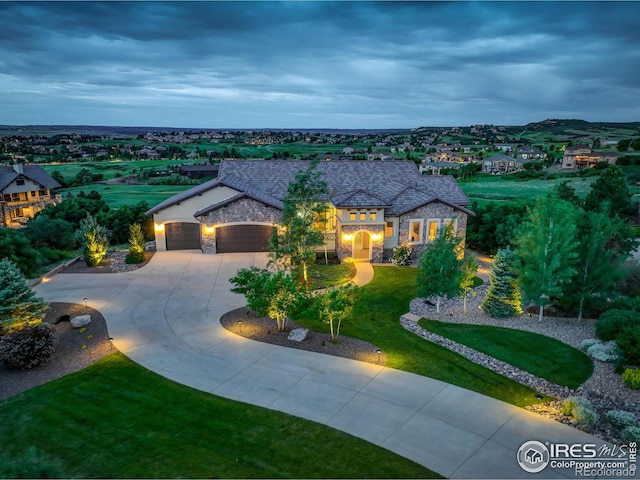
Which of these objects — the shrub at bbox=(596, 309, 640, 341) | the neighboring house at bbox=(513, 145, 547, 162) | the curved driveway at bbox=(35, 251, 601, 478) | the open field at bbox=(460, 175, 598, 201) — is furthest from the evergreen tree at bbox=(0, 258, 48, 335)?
the neighboring house at bbox=(513, 145, 547, 162)

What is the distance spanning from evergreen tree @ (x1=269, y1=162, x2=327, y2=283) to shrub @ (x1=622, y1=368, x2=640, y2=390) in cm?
1323

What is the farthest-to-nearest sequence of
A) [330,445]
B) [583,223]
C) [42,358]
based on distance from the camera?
1. [583,223]
2. [42,358]
3. [330,445]

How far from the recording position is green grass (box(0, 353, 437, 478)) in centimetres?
891

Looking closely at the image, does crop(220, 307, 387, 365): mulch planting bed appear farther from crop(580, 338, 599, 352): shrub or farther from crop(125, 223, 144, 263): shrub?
crop(125, 223, 144, 263): shrub

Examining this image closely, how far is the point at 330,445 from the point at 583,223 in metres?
15.0

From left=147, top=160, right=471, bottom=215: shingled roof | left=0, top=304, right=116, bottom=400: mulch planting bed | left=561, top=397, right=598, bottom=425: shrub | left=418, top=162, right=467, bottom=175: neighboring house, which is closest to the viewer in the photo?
left=561, top=397, right=598, bottom=425: shrub

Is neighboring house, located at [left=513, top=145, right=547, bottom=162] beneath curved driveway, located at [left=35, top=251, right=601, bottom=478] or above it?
above

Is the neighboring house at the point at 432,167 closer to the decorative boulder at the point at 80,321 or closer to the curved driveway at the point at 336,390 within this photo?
the curved driveway at the point at 336,390

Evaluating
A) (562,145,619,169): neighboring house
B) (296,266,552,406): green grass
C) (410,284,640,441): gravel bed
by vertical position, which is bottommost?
(410,284,640,441): gravel bed

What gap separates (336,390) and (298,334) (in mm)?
3805

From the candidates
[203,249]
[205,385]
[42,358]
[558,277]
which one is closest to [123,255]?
[203,249]

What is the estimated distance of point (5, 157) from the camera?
91812 mm

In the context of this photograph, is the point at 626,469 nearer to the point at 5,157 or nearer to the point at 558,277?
the point at 558,277

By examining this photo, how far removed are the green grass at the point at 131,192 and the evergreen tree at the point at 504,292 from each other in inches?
1874
